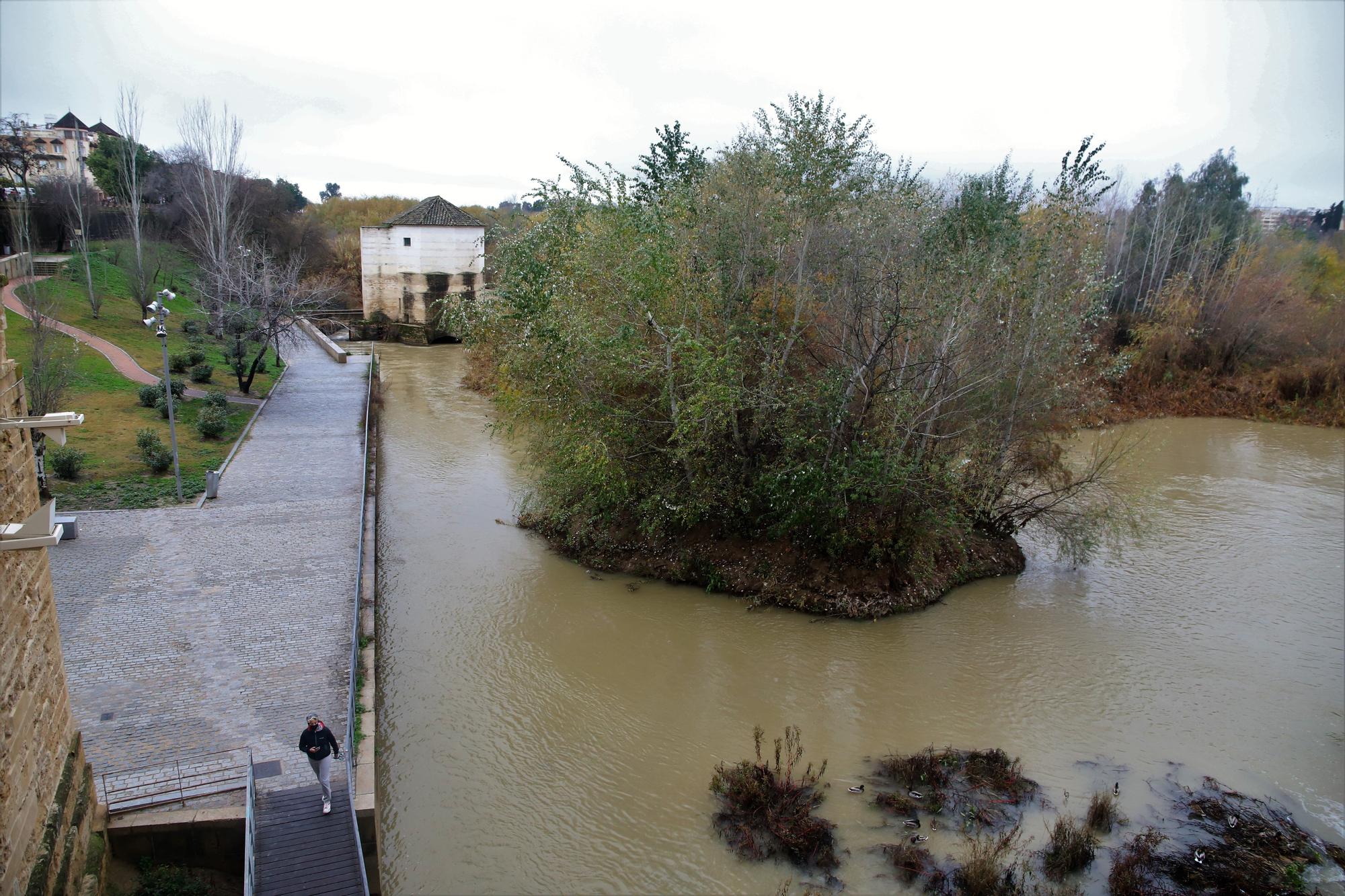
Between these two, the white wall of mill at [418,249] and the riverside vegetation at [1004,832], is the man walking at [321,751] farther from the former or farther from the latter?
the white wall of mill at [418,249]

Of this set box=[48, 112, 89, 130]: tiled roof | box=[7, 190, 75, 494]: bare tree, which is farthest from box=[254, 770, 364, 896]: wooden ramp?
box=[48, 112, 89, 130]: tiled roof

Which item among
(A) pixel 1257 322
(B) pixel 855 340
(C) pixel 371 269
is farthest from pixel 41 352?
(A) pixel 1257 322

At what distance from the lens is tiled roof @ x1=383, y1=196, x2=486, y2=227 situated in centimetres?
3903

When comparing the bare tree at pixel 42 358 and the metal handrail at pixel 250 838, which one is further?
the bare tree at pixel 42 358

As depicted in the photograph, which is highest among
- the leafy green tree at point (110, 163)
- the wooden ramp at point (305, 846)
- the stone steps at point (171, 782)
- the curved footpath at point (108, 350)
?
the leafy green tree at point (110, 163)

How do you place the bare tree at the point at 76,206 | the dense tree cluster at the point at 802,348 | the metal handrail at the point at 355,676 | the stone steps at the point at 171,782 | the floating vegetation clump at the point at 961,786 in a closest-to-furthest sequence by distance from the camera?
the metal handrail at the point at 355,676 → the stone steps at the point at 171,782 → the floating vegetation clump at the point at 961,786 → the dense tree cluster at the point at 802,348 → the bare tree at the point at 76,206

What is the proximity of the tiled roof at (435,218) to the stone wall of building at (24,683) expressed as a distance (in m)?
34.5

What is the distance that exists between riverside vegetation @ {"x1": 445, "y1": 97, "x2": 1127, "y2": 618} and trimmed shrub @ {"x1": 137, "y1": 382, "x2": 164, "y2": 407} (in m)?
11.0

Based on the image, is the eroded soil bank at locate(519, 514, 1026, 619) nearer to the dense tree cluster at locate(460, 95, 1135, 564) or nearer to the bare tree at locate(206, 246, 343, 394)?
the dense tree cluster at locate(460, 95, 1135, 564)

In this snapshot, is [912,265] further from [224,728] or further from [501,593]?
[224,728]

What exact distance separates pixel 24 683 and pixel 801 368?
1133 centimetres

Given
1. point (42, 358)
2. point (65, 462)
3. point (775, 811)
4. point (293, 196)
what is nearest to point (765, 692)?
point (775, 811)

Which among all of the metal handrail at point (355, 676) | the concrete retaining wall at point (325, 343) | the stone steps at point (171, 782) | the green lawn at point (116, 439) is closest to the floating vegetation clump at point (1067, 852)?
the metal handrail at point (355, 676)

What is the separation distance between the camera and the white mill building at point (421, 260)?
129 feet
